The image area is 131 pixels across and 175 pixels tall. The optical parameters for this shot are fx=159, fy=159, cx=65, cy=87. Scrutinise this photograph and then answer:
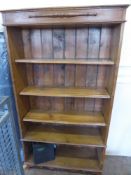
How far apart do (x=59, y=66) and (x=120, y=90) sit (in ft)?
2.25

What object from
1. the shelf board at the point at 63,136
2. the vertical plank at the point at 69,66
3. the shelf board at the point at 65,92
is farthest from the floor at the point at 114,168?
the shelf board at the point at 65,92

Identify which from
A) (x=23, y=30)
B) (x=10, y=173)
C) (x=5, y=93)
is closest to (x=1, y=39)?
(x=23, y=30)

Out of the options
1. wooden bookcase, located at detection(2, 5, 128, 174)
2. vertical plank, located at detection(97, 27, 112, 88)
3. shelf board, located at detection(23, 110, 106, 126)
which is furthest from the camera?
shelf board, located at detection(23, 110, 106, 126)

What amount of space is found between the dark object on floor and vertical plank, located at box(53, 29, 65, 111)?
42 cm

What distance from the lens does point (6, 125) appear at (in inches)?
44.3

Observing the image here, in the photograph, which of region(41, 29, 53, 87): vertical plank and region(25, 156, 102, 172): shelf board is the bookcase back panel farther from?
region(25, 156, 102, 172): shelf board

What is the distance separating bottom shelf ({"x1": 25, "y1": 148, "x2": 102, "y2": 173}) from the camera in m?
1.71

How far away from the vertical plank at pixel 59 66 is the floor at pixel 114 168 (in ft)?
2.39

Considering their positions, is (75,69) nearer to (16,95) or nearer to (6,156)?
(16,95)

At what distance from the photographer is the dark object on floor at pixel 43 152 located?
5.62ft

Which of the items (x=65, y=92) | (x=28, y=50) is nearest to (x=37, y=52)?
(x=28, y=50)

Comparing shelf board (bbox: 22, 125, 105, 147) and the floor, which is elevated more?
shelf board (bbox: 22, 125, 105, 147)

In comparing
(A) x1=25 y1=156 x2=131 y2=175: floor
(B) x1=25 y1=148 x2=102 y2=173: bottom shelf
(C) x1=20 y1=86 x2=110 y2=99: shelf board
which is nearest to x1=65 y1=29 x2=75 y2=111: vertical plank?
(C) x1=20 y1=86 x2=110 y2=99: shelf board

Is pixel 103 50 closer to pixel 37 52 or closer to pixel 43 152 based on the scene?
pixel 37 52
